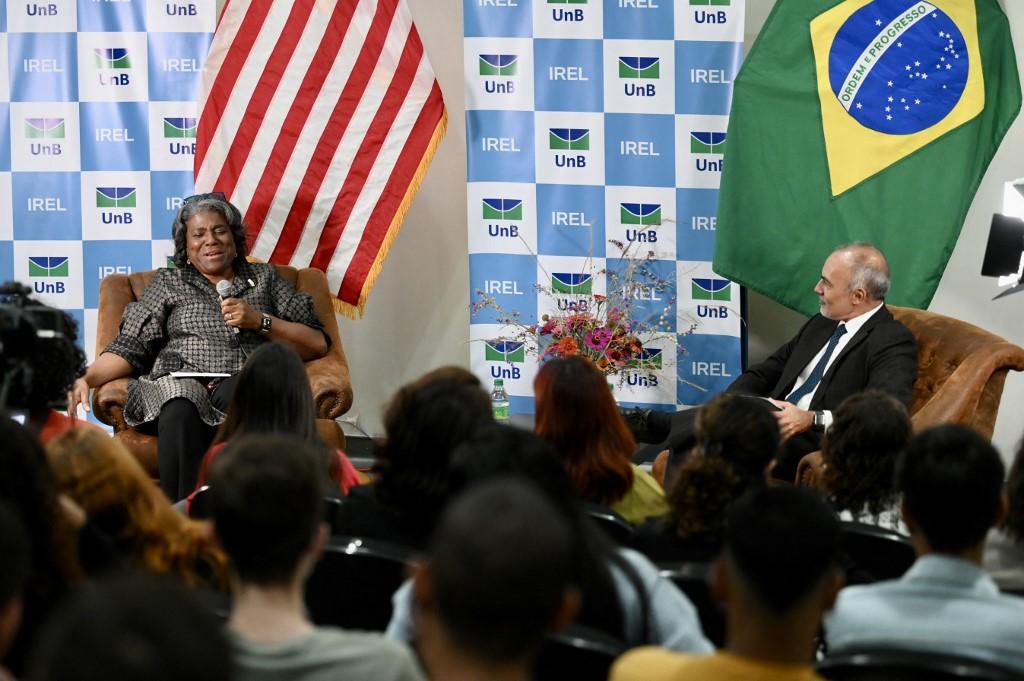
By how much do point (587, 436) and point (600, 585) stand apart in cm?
82

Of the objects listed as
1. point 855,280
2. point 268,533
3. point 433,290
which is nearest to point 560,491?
point 268,533

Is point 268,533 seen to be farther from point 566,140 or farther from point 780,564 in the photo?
point 566,140

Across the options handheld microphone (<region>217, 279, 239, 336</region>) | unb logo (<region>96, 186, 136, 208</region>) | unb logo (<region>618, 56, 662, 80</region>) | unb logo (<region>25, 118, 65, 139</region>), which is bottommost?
handheld microphone (<region>217, 279, 239, 336</region>)

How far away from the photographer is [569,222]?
17.3 feet

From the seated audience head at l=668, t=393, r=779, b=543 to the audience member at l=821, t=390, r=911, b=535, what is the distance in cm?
37

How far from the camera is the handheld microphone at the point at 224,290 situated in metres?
4.53

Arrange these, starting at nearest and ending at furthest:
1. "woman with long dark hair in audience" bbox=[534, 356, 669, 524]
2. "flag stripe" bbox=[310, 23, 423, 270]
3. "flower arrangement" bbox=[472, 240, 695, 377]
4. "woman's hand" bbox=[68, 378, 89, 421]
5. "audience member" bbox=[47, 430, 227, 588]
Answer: "audience member" bbox=[47, 430, 227, 588] → "woman with long dark hair in audience" bbox=[534, 356, 669, 524] → "woman's hand" bbox=[68, 378, 89, 421] → "flower arrangement" bbox=[472, 240, 695, 377] → "flag stripe" bbox=[310, 23, 423, 270]

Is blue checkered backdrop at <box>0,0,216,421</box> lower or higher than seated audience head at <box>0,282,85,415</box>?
higher

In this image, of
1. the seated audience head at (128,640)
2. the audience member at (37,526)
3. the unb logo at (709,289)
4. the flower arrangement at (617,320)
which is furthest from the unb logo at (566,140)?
the seated audience head at (128,640)

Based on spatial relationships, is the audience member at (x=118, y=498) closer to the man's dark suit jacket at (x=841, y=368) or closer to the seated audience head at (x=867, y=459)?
the seated audience head at (x=867, y=459)

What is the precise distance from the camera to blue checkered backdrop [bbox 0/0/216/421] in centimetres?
546

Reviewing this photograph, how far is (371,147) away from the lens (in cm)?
530

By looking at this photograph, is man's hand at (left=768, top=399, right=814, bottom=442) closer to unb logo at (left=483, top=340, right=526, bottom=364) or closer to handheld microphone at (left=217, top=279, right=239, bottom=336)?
unb logo at (left=483, top=340, right=526, bottom=364)

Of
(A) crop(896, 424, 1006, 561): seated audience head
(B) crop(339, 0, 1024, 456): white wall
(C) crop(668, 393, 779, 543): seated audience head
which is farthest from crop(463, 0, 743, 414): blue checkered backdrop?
(A) crop(896, 424, 1006, 561): seated audience head
